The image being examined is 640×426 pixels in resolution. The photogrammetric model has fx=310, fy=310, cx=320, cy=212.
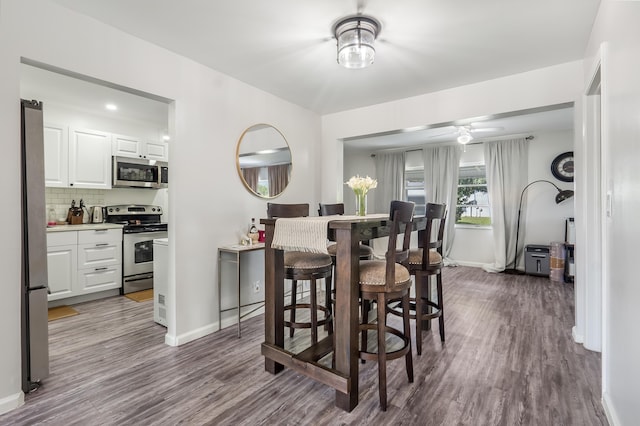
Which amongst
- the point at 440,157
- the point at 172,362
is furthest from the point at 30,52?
the point at 440,157

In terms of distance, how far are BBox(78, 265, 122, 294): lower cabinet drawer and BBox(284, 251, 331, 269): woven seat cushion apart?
116 inches

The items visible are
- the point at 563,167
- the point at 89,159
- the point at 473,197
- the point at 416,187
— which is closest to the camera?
the point at 89,159

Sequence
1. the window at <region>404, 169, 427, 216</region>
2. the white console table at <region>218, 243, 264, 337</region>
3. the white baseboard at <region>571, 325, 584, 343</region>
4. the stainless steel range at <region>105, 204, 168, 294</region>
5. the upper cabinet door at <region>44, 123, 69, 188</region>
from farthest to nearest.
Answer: the window at <region>404, 169, 427, 216</region>, the stainless steel range at <region>105, 204, 168, 294</region>, the upper cabinet door at <region>44, 123, 69, 188</region>, the white console table at <region>218, 243, 264, 337</region>, the white baseboard at <region>571, 325, 584, 343</region>

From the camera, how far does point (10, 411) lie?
5.72 feet

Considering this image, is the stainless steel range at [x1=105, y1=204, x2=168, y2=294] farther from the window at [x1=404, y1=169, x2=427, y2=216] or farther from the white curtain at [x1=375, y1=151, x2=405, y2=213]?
the window at [x1=404, y1=169, x2=427, y2=216]

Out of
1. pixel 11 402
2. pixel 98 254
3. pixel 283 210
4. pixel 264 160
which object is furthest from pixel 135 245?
pixel 283 210

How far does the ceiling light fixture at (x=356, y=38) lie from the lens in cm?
212

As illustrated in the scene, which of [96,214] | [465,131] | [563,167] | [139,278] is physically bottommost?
[139,278]

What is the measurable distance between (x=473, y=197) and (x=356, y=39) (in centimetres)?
498

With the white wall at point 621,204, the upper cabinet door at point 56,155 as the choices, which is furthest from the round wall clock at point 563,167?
the upper cabinet door at point 56,155

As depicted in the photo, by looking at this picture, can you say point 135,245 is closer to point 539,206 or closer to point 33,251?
point 33,251

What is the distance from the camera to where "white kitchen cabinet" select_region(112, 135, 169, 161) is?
4324 millimetres

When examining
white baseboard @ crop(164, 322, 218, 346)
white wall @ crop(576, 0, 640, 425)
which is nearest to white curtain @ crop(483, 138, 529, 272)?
white wall @ crop(576, 0, 640, 425)

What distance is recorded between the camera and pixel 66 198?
414 cm
